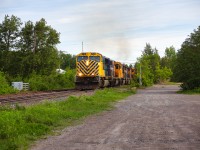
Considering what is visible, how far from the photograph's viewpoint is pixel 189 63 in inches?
1443

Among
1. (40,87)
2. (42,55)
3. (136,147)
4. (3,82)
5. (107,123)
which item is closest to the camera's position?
(136,147)

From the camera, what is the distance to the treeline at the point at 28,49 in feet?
162

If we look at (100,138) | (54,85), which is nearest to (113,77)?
(54,85)

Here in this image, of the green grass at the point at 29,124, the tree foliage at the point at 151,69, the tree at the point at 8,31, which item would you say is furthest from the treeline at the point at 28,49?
the green grass at the point at 29,124

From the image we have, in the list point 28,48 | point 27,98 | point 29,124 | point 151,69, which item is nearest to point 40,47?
point 28,48

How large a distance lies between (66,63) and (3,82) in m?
104

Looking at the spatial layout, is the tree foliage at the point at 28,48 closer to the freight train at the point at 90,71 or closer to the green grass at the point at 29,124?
the freight train at the point at 90,71

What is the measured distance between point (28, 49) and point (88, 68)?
16573 mm

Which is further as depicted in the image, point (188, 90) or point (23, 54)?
point (23, 54)

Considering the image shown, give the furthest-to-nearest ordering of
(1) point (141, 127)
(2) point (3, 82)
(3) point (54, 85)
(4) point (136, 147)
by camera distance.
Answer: (3) point (54, 85), (2) point (3, 82), (1) point (141, 127), (4) point (136, 147)

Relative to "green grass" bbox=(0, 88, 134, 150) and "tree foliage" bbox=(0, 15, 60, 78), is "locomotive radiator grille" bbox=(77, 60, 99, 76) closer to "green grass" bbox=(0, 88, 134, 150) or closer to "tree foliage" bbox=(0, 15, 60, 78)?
"tree foliage" bbox=(0, 15, 60, 78)

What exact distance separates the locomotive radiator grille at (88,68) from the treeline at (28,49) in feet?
34.8

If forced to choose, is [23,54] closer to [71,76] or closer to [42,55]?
[42,55]

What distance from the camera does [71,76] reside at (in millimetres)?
53656
